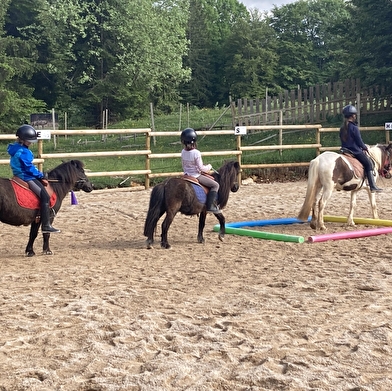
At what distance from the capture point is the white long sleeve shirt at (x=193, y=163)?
29.0 feet

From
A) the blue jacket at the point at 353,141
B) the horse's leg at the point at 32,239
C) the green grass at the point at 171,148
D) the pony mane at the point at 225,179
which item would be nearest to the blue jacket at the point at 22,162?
the horse's leg at the point at 32,239

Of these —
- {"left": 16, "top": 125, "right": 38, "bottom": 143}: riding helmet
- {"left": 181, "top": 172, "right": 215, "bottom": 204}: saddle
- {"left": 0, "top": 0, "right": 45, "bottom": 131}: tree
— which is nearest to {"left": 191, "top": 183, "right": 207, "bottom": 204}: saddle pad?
{"left": 181, "top": 172, "right": 215, "bottom": 204}: saddle

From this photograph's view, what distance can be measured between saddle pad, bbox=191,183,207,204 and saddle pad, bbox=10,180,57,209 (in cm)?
221

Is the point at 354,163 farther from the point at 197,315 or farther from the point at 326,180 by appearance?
the point at 197,315

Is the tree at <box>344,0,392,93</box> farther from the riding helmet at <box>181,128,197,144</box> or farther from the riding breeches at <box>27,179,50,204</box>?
the riding breeches at <box>27,179,50,204</box>

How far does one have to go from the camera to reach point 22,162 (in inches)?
314

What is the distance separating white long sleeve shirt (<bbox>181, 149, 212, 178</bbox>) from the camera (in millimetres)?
8850

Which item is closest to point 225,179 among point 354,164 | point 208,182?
point 208,182

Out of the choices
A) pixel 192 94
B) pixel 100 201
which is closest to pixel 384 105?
pixel 100 201

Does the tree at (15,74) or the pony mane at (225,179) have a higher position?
the tree at (15,74)

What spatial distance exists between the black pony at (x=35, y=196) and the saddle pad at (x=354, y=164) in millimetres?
4339

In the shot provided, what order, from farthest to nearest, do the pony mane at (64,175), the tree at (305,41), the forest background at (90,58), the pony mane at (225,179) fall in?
the tree at (305,41) < the forest background at (90,58) < the pony mane at (225,179) < the pony mane at (64,175)

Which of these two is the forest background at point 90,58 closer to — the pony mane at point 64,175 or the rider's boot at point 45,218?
the pony mane at point 64,175

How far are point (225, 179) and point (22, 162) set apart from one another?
295cm
